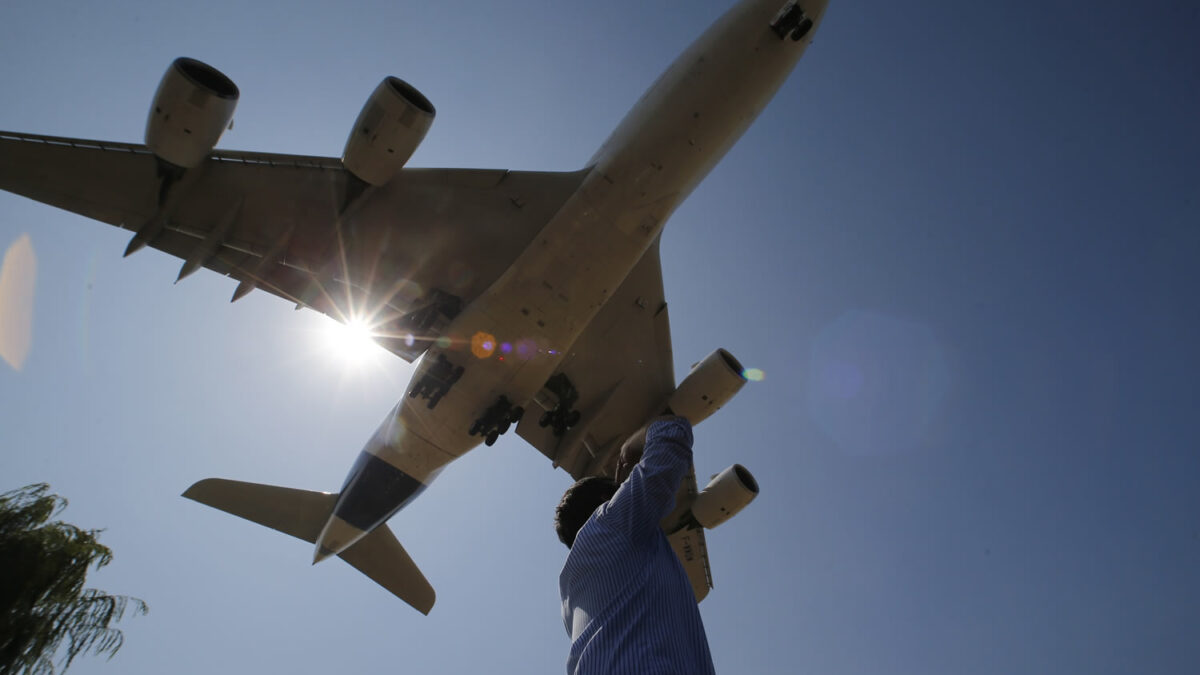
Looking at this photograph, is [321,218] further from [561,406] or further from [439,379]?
[561,406]

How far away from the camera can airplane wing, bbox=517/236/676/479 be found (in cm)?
1322

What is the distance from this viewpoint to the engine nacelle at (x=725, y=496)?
12.4m

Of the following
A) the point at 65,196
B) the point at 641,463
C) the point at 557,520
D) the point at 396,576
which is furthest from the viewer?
the point at 396,576

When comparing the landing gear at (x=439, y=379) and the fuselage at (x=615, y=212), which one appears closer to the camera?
the fuselage at (x=615, y=212)

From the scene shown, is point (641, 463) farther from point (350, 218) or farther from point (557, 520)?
point (350, 218)

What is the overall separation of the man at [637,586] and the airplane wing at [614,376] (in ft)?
35.2

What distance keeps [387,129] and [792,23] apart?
21.1 ft

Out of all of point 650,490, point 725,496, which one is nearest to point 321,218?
point 725,496

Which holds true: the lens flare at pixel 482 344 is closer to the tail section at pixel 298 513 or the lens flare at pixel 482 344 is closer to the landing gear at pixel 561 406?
the landing gear at pixel 561 406

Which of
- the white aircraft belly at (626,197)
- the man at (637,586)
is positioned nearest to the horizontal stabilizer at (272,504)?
the white aircraft belly at (626,197)

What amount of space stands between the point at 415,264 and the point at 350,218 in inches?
52.9

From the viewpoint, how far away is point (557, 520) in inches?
111

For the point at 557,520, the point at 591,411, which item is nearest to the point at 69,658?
the point at 591,411

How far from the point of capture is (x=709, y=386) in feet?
40.4
